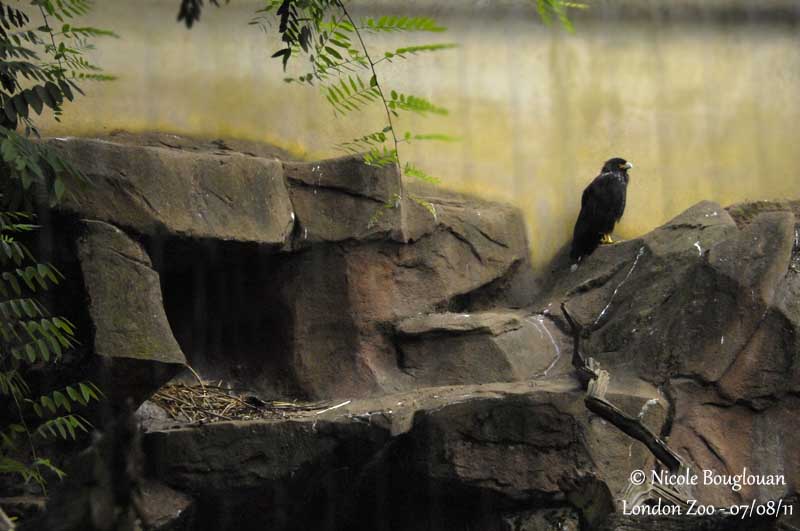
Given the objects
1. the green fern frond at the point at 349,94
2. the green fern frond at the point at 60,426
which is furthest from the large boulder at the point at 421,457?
the green fern frond at the point at 349,94

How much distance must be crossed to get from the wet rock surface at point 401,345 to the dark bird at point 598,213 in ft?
0.79

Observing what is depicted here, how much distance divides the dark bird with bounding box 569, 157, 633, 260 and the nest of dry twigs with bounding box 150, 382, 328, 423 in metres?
2.71

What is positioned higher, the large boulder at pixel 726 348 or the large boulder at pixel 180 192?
the large boulder at pixel 180 192

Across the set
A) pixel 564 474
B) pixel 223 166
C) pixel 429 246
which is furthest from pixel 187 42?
pixel 564 474

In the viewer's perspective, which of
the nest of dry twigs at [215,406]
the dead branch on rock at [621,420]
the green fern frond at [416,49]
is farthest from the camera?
the nest of dry twigs at [215,406]

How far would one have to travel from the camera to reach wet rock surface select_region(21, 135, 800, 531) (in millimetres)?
5637

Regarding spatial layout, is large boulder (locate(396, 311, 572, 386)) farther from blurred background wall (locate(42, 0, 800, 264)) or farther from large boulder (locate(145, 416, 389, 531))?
blurred background wall (locate(42, 0, 800, 264))

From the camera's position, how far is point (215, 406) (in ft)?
20.7

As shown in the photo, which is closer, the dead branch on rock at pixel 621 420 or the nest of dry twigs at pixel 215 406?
the dead branch on rock at pixel 621 420

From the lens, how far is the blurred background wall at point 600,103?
8250mm

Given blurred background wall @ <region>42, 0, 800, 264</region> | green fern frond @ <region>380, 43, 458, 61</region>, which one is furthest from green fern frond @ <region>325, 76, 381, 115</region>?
blurred background wall @ <region>42, 0, 800, 264</region>

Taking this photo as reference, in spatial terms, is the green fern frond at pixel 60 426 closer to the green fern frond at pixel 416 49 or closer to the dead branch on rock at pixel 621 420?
the green fern frond at pixel 416 49

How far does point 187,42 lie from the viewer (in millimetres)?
7422

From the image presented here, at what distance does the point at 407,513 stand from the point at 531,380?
113cm
